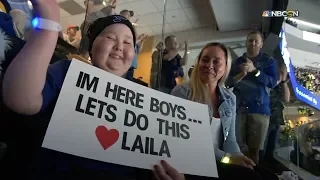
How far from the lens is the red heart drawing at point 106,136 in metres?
0.63

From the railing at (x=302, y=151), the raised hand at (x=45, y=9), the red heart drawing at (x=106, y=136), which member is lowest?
the red heart drawing at (x=106, y=136)

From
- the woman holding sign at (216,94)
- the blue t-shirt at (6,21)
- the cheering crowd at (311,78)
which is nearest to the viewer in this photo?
the blue t-shirt at (6,21)

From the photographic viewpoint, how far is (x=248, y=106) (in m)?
1.70

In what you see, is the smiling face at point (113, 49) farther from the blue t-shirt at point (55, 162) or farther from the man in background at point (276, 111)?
the man in background at point (276, 111)

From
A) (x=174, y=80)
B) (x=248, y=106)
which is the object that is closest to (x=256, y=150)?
(x=248, y=106)

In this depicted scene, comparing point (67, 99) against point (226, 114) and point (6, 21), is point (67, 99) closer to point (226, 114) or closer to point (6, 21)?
point (6, 21)

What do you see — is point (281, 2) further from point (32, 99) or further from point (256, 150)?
point (32, 99)

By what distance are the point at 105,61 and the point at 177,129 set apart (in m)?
0.26

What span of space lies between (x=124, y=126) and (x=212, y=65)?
58 centimetres

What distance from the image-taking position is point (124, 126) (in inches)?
26.6

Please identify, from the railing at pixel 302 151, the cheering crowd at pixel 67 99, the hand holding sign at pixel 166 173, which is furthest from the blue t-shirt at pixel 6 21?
the railing at pixel 302 151

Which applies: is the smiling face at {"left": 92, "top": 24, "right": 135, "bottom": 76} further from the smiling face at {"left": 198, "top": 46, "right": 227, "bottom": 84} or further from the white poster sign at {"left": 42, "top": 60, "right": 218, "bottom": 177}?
the smiling face at {"left": 198, "top": 46, "right": 227, "bottom": 84}

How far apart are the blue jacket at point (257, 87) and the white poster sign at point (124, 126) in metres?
0.92

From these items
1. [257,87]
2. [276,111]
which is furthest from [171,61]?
[276,111]
